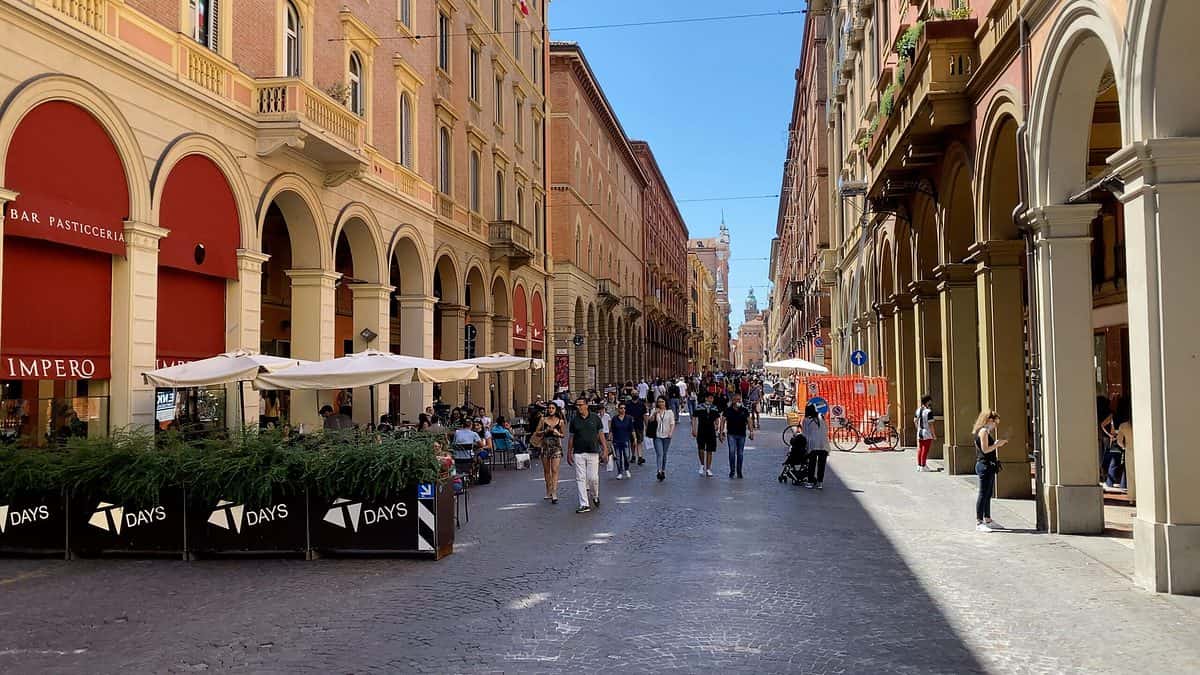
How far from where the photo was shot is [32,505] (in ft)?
34.4

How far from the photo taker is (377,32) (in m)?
23.7

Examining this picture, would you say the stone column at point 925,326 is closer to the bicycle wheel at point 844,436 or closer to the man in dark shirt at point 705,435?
the bicycle wheel at point 844,436

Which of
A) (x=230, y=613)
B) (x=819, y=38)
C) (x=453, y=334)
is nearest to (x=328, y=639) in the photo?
(x=230, y=613)

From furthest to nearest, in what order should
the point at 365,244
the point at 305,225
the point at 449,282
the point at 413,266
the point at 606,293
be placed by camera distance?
1. the point at 606,293
2. the point at 449,282
3. the point at 413,266
4. the point at 365,244
5. the point at 305,225

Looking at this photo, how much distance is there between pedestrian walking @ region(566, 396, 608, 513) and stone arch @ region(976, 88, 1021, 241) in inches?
262

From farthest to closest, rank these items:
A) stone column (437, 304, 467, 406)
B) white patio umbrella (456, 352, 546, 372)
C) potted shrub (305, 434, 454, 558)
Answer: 1. stone column (437, 304, 467, 406)
2. white patio umbrella (456, 352, 546, 372)
3. potted shrub (305, 434, 454, 558)

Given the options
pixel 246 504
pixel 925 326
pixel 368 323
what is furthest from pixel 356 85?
pixel 246 504

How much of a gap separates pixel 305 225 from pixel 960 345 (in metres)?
13.4

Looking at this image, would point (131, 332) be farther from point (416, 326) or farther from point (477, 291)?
point (477, 291)

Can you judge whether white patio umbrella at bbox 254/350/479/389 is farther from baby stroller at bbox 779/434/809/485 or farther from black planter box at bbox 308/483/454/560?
baby stroller at bbox 779/434/809/485

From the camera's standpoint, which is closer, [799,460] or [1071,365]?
[1071,365]

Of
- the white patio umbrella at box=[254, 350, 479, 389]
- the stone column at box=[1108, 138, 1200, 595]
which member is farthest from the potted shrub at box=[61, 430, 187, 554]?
the stone column at box=[1108, 138, 1200, 595]

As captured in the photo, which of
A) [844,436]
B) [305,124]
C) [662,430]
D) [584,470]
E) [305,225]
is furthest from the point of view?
[844,436]

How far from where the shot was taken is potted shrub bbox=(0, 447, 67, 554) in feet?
34.1
